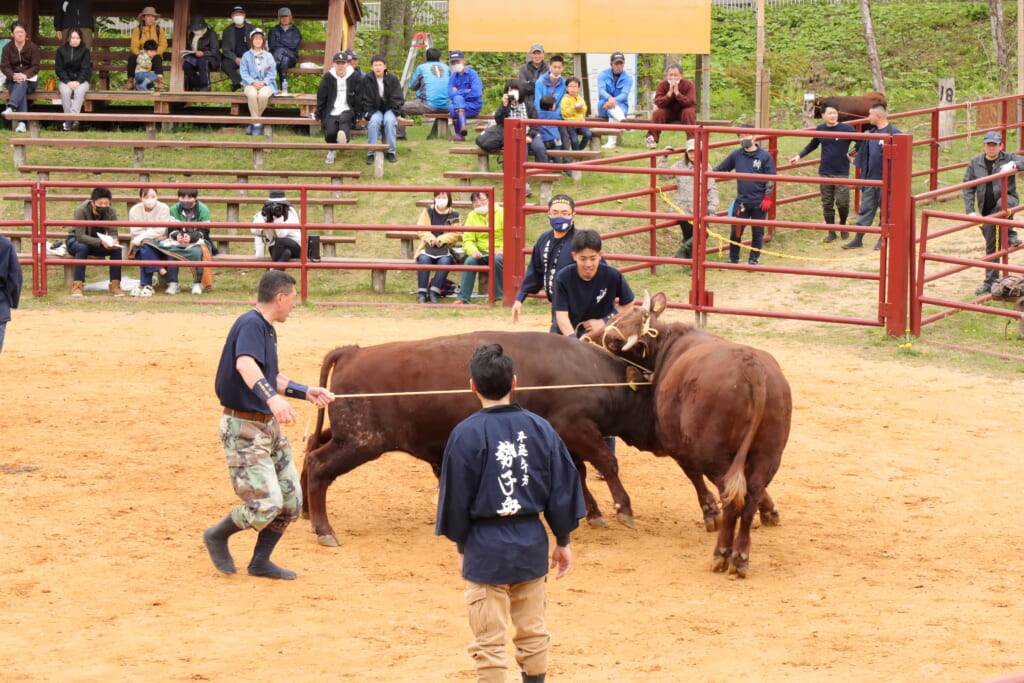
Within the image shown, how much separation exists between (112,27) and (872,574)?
29.4 meters

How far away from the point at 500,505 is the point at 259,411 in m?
2.15

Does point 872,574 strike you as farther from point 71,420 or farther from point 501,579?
point 71,420

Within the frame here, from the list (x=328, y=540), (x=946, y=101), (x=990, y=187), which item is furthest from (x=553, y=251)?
(x=946, y=101)

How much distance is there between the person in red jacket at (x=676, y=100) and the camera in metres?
18.1

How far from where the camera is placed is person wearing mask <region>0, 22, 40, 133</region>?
20.9 m

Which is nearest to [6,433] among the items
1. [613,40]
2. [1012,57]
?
[613,40]

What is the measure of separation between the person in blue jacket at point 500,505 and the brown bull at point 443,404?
2.52 m

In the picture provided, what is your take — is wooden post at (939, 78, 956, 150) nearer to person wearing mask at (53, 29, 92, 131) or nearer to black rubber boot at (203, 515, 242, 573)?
person wearing mask at (53, 29, 92, 131)

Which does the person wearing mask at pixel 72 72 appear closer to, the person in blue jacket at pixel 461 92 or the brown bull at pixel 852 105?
the person in blue jacket at pixel 461 92

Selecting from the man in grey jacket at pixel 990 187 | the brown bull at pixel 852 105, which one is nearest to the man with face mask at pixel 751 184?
the man in grey jacket at pixel 990 187

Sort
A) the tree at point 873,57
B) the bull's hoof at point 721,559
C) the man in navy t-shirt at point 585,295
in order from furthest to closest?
the tree at point 873,57 → the man in navy t-shirt at point 585,295 → the bull's hoof at point 721,559

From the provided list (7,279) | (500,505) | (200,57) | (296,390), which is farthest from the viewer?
(200,57)

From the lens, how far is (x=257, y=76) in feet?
68.2

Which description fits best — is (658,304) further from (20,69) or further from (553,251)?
(20,69)
